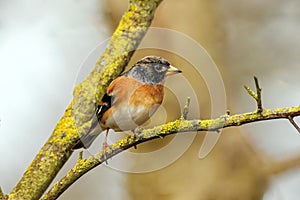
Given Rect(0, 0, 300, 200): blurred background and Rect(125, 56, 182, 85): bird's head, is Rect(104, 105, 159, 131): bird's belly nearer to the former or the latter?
Rect(125, 56, 182, 85): bird's head

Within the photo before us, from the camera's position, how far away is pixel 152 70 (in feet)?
5.69

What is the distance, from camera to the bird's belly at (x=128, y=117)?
1690mm

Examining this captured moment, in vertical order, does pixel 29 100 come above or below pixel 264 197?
above

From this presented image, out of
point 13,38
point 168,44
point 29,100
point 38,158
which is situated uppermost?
point 13,38

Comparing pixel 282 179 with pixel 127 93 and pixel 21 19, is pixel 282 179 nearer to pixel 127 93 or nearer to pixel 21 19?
pixel 127 93

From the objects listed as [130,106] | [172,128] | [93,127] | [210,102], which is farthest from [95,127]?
[210,102]

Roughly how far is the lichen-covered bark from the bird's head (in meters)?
0.10

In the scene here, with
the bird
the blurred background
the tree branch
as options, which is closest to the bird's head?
the bird

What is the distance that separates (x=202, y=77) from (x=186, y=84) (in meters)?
0.18

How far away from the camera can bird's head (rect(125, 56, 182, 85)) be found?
1705mm

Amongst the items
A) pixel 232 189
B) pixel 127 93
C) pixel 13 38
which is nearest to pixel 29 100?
pixel 13 38

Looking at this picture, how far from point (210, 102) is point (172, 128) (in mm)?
1957

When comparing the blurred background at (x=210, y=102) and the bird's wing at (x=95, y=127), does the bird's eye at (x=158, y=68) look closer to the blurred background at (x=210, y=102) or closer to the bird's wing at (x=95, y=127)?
the bird's wing at (x=95, y=127)

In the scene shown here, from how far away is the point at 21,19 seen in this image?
5656 mm
